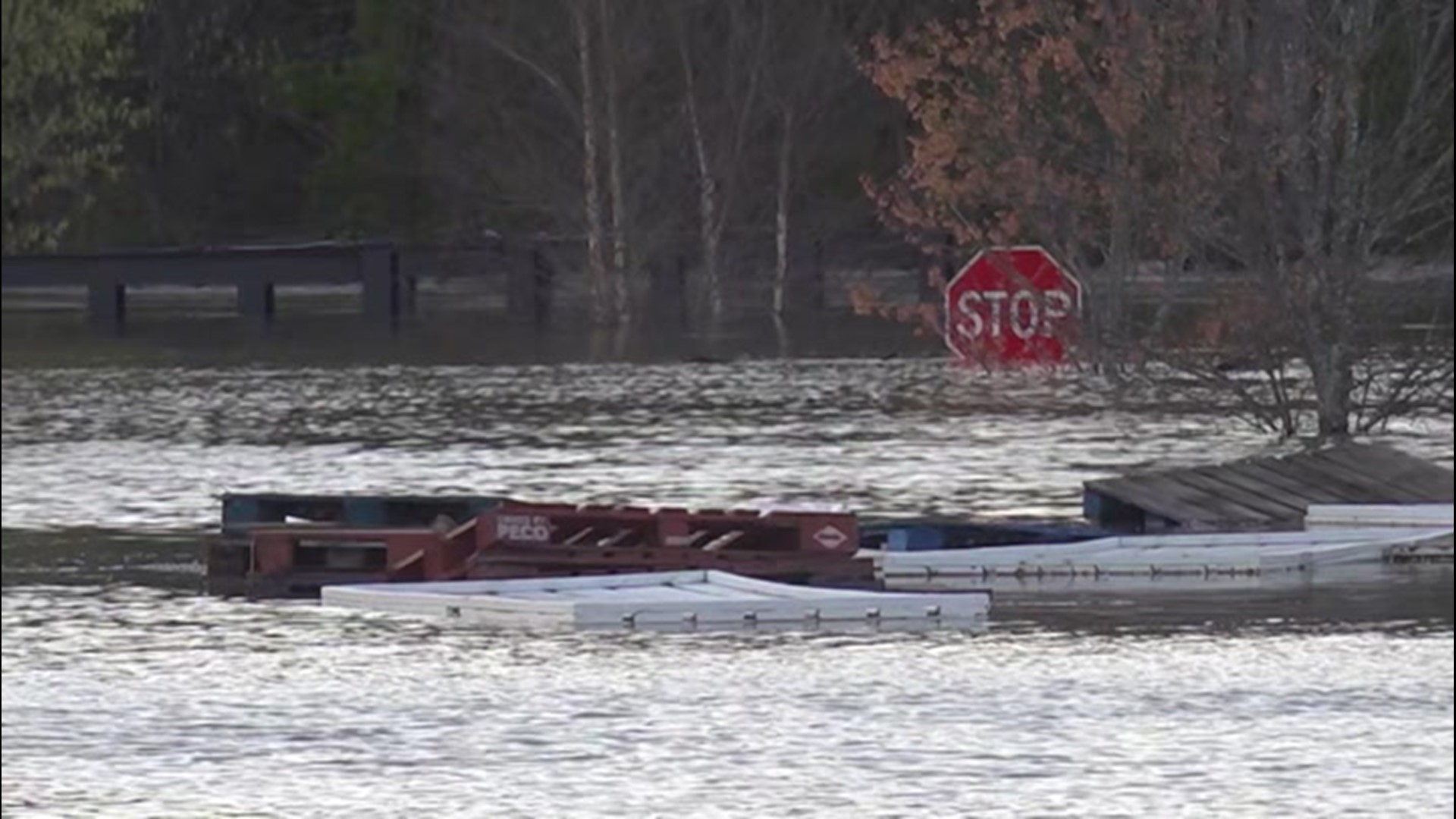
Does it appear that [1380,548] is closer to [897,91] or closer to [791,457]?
[897,91]

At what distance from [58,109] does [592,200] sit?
56.8ft

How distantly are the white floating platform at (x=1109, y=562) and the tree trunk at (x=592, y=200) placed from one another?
28.6 m

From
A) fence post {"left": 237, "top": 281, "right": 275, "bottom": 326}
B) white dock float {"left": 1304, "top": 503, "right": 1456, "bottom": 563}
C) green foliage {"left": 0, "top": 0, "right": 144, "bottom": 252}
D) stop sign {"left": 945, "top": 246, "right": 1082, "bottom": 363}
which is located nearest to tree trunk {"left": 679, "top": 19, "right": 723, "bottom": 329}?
fence post {"left": 237, "top": 281, "right": 275, "bottom": 326}

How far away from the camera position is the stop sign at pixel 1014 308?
1133 inches

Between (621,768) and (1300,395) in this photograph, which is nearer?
(621,768)

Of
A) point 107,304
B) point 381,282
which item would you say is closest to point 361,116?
point 381,282

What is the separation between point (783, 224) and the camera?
210ft

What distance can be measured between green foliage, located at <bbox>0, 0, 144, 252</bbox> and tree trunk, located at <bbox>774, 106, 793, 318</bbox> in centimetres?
1078

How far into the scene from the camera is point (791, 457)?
98.8 feet

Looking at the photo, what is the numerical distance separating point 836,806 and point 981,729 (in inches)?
70.6

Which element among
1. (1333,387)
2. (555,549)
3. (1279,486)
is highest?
(1333,387)

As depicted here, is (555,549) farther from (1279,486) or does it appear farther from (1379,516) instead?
(1279,486)

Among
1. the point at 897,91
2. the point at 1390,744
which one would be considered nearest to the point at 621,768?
the point at 1390,744

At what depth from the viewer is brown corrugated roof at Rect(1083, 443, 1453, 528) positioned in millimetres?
23031
